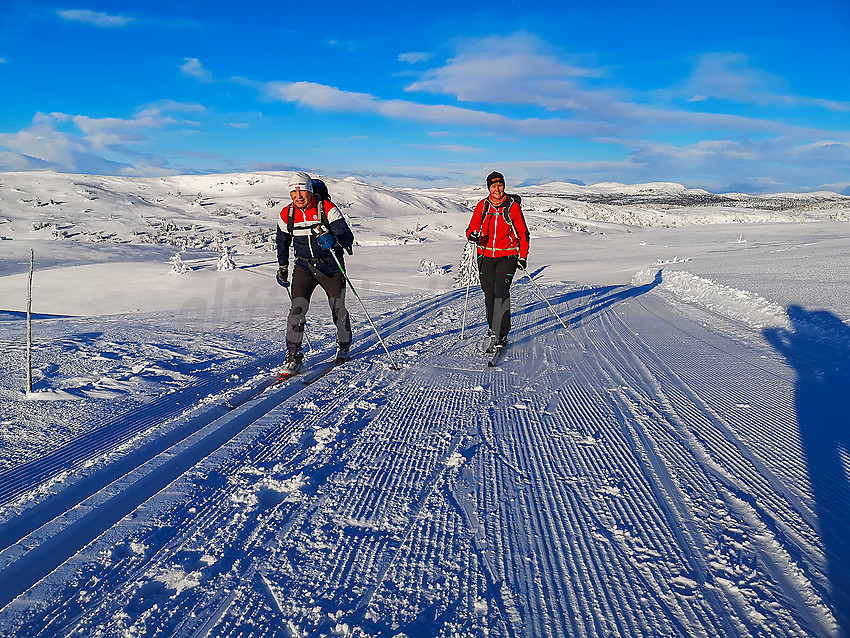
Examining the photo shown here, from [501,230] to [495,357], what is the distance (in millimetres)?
1503

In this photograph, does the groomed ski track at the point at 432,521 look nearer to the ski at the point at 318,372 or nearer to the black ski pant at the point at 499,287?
the ski at the point at 318,372

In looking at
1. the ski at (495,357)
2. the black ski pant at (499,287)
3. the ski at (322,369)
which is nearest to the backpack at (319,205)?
the ski at (322,369)

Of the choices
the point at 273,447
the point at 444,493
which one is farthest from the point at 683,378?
the point at 273,447

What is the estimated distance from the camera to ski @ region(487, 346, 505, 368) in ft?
18.6

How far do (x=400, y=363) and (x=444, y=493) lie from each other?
2.96 meters

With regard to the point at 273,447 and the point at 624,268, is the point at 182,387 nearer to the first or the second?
the point at 273,447

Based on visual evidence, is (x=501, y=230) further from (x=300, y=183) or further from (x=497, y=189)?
(x=300, y=183)

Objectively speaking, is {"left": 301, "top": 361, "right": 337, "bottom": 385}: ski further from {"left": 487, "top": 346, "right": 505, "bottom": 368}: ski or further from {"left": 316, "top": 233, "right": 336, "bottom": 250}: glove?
{"left": 487, "top": 346, "right": 505, "bottom": 368}: ski

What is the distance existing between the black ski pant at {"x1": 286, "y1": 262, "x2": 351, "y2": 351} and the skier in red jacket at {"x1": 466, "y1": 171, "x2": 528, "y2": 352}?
1699 mm

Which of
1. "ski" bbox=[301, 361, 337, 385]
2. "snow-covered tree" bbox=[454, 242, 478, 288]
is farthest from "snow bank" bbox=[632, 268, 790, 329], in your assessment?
"ski" bbox=[301, 361, 337, 385]

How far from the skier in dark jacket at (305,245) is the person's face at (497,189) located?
1776 mm

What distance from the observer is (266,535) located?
248 cm

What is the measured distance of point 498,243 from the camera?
231 inches

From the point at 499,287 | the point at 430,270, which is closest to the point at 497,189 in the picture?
the point at 499,287
